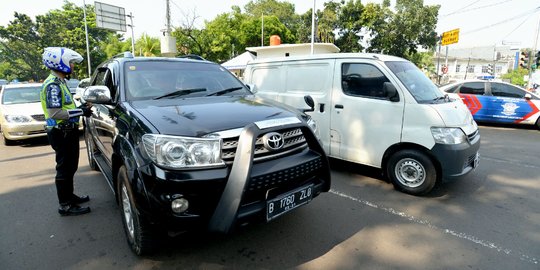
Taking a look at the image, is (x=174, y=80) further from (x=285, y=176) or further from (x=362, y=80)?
(x=362, y=80)

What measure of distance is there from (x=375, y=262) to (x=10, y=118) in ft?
27.6

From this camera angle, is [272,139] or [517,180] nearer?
[272,139]

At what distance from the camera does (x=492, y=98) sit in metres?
9.67

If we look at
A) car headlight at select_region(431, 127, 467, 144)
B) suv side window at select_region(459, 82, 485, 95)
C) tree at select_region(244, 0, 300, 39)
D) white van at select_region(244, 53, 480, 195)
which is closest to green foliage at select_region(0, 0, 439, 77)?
tree at select_region(244, 0, 300, 39)

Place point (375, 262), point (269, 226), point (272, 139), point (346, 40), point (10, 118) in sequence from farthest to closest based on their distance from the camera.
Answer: point (346, 40), point (10, 118), point (269, 226), point (375, 262), point (272, 139)

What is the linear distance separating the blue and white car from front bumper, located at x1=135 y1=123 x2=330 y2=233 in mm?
9038

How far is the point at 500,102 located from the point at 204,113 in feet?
34.6

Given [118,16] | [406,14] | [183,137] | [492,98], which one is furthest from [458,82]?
[118,16]

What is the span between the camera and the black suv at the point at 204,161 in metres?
2.14

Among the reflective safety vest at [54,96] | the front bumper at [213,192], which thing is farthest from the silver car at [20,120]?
the front bumper at [213,192]

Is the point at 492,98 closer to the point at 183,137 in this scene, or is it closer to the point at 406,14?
the point at 183,137

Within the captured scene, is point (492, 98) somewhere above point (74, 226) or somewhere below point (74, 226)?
above

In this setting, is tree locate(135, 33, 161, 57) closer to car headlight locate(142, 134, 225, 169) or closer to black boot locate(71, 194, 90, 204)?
black boot locate(71, 194, 90, 204)

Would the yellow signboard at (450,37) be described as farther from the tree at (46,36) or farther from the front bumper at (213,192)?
the tree at (46,36)
